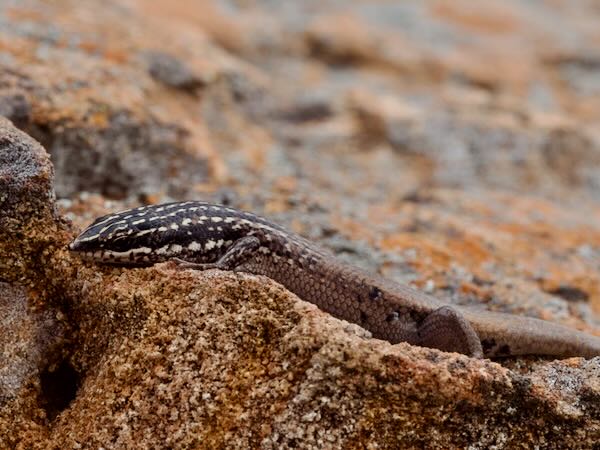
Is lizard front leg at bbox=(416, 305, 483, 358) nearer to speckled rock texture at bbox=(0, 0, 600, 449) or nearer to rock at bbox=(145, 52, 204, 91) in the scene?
speckled rock texture at bbox=(0, 0, 600, 449)

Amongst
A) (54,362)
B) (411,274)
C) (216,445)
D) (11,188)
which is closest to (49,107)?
(11,188)

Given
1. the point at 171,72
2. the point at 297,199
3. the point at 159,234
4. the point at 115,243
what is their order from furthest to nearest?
the point at 171,72
the point at 297,199
the point at 159,234
the point at 115,243

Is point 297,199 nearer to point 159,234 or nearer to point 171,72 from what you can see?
point 171,72

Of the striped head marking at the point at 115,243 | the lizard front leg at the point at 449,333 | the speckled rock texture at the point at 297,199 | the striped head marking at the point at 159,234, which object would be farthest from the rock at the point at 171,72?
the lizard front leg at the point at 449,333

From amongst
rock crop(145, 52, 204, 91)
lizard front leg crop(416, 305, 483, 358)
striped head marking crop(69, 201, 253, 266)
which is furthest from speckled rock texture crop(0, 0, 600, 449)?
lizard front leg crop(416, 305, 483, 358)

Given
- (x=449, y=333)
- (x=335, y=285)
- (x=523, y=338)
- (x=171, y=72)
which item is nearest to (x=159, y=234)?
(x=335, y=285)
